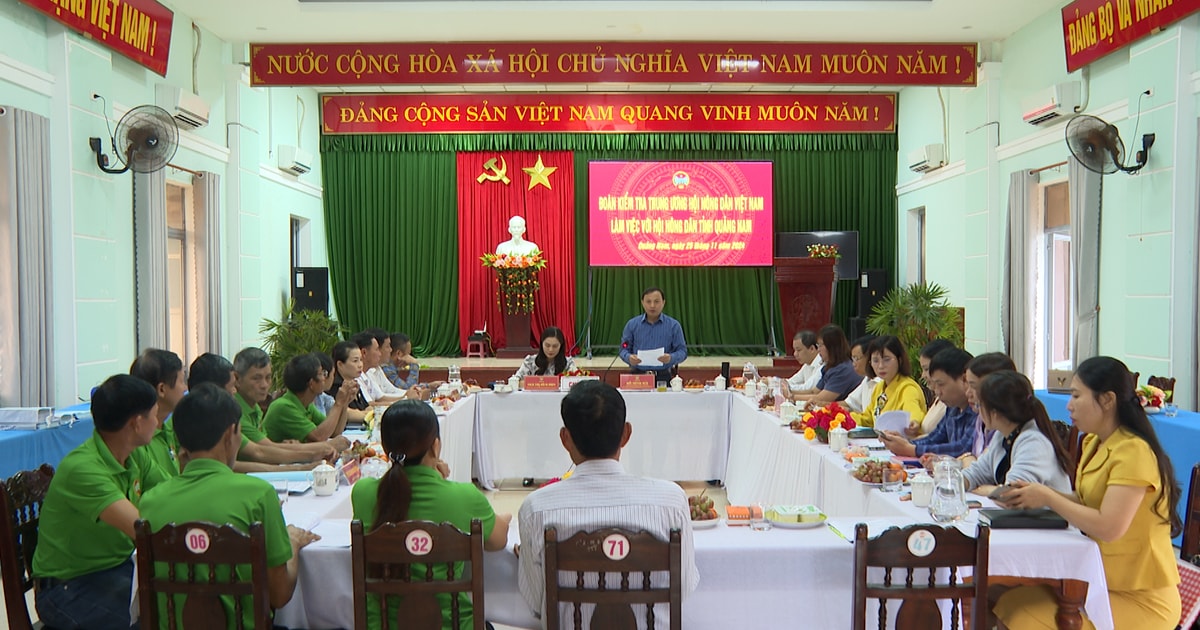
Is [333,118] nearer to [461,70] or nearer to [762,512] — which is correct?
[461,70]

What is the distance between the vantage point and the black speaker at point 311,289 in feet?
31.1

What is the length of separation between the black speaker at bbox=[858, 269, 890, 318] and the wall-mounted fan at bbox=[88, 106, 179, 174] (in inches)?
289

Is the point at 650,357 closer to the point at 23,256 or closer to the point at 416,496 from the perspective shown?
the point at 23,256

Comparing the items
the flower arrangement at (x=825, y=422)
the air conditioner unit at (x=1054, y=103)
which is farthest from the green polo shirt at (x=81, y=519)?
the air conditioner unit at (x=1054, y=103)

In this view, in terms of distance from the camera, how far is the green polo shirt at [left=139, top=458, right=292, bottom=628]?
2.03 meters

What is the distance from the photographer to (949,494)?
250 centimetres

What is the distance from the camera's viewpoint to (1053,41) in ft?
23.6

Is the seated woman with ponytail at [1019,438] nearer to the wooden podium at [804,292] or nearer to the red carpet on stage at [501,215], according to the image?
the wooden podium at [804,292]

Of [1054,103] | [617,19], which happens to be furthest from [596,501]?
[1054,103]

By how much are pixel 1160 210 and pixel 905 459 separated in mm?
3510

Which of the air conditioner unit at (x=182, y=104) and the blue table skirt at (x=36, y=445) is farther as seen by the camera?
the air conditioner unit at (x=182, y=104)

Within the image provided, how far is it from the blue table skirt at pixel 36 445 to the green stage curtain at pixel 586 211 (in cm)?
643

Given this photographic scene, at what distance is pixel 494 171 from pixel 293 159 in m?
2.52

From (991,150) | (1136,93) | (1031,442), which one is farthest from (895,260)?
(1031,442)
